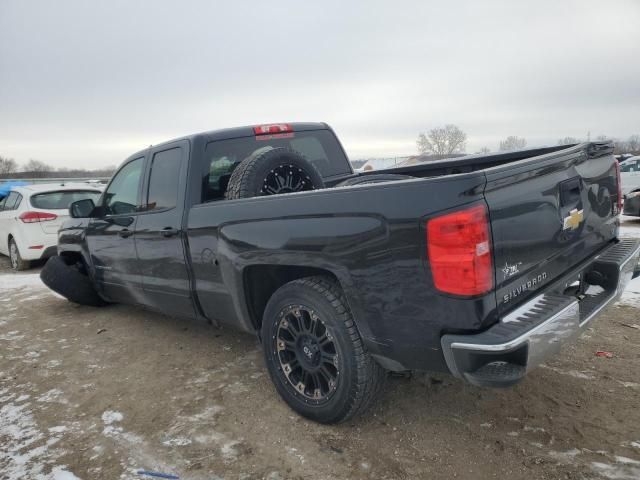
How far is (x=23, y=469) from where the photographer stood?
248 cm

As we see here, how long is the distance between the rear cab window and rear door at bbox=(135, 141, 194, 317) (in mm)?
190

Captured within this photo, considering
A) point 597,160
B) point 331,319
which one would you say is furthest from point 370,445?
point 597,160

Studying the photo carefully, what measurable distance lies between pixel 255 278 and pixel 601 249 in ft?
7.50

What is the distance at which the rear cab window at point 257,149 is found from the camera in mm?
3555

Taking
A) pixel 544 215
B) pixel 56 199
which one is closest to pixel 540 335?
pixel 544 215

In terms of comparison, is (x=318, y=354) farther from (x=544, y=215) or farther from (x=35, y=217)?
(x=35, y=217)

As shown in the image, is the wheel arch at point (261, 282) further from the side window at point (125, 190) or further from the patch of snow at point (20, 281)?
the patch of snow at point (20, 281)

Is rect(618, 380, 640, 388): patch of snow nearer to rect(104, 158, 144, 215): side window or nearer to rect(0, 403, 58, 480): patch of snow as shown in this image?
rect(0, 403, 58, 480): patch of snow

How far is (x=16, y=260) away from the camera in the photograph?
8602mm

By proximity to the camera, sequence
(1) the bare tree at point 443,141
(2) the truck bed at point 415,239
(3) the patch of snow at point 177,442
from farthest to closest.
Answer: (1) the bare tree at point 443,141
(3) the patch of snow at point 177,442
(2) the truck bed at point 415,239

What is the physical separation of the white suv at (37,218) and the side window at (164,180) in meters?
5.10

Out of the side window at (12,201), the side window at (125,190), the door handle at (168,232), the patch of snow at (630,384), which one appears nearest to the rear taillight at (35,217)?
the side window at (12,201)

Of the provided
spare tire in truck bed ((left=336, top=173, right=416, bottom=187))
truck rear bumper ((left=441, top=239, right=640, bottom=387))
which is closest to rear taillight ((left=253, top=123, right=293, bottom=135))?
spare tire in truck bed ((left=336, top=173, right=416, bottom=187))

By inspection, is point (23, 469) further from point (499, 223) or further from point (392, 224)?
point (499, 223)
